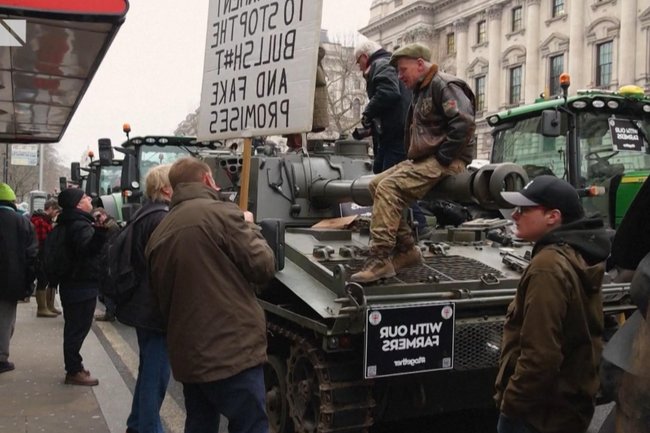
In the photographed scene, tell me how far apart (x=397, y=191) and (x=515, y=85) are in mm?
45060

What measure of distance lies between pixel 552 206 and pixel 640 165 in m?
6.59

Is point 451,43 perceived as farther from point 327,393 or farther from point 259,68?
point 327,393

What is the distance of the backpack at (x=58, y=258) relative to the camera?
6.34 metres

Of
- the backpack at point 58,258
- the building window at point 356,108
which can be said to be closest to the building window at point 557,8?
the building window at point 356,108

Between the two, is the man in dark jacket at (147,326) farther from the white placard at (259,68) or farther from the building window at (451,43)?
the building window at (451,43)

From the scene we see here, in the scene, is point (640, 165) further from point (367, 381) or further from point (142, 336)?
point (142, 336)

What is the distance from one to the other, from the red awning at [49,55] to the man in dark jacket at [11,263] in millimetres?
1245

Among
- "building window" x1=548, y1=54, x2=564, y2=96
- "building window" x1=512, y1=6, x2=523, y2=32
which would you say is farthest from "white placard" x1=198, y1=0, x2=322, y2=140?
"building window" x1=512, y1=6, x2=523, y2=32

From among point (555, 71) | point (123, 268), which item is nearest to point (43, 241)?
point (123, 268)

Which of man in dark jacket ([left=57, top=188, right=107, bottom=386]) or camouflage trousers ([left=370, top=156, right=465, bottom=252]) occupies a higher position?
camouflage trousers ([left=370, top=156, right=465, bottom=252])

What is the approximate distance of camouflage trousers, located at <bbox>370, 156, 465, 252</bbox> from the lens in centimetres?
469

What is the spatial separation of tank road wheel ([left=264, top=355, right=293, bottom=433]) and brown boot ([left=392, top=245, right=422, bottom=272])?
1029 millimetres

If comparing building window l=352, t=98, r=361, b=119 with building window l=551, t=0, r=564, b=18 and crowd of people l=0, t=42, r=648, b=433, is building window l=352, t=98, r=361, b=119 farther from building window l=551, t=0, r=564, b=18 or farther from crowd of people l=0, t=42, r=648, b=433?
crowd of people l=0, t=42, r=648, b=433

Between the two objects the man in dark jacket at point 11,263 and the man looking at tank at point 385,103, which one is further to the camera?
the man in dark jacket at point 11,263
